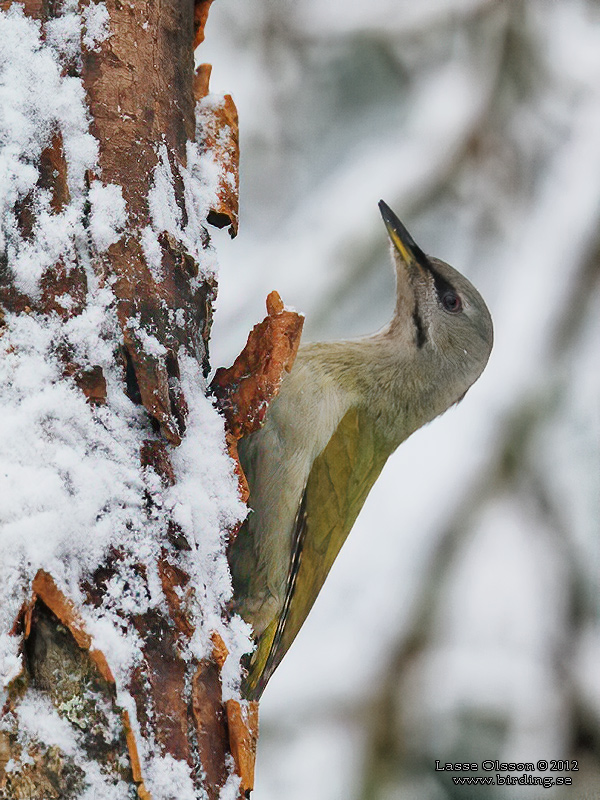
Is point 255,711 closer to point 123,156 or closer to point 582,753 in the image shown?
point 123,156

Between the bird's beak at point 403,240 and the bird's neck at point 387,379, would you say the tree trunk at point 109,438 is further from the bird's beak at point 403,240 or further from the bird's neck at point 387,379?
the bird's beak at point 403,240

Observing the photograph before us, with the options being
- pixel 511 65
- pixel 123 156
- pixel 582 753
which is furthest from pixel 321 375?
pixel 511 65

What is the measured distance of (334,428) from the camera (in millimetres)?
2787

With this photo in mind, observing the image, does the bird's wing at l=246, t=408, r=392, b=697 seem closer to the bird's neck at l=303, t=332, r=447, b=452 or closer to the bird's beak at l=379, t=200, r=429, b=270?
the bird's neck at l=303, t=332, r=447, b=452

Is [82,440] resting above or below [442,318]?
below

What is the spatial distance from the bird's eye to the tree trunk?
161 centimetres

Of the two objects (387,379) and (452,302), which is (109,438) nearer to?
(387,379)

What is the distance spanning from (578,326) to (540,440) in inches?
22.4

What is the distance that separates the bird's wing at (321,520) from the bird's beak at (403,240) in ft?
2.42

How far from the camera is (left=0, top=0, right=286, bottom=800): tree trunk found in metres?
1.34

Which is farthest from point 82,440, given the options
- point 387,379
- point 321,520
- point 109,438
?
point 387,379

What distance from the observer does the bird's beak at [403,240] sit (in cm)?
337

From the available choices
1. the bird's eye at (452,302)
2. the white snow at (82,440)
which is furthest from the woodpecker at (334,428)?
the white snow at (82,440)

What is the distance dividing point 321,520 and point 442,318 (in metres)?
0.98
